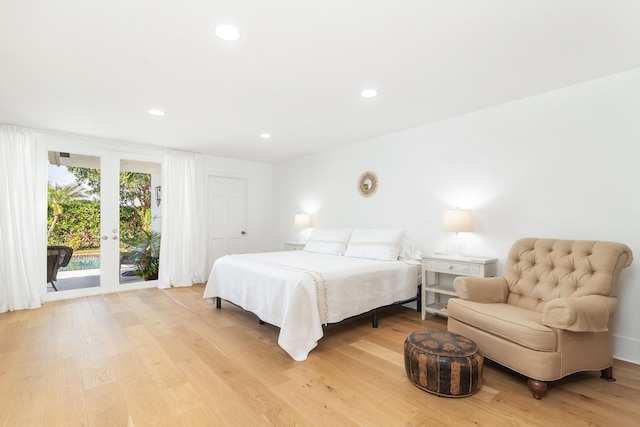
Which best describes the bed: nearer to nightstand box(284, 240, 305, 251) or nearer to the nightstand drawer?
the nightstand drawer

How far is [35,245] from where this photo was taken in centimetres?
400

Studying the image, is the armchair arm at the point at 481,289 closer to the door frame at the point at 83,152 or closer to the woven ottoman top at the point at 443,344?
the woven ottoman top at the point at 443,344

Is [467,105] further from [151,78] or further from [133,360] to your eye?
[133,360]

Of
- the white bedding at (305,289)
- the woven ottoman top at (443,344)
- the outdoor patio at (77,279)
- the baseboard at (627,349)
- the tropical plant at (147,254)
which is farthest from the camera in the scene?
the tropical plant at (147,254)

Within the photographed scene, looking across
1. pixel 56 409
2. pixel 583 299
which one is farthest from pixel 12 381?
pixel 583 299

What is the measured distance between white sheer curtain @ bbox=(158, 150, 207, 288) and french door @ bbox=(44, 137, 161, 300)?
0.97 ft

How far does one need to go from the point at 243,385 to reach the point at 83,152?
429cm

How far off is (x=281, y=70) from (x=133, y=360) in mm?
2656

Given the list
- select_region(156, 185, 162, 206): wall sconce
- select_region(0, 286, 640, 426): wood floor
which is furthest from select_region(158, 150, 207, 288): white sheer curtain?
select_region(0, 286, 640, 426): wood floor

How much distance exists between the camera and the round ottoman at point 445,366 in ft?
6.33

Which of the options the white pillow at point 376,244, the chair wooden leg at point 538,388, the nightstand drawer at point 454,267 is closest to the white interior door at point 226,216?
the white pillow at point 376,244

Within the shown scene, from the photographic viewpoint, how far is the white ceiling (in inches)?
69.2

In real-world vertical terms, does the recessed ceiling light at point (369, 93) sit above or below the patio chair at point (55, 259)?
above

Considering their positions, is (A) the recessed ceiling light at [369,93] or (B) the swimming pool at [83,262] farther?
(B) the swimming pool at [83,262]
